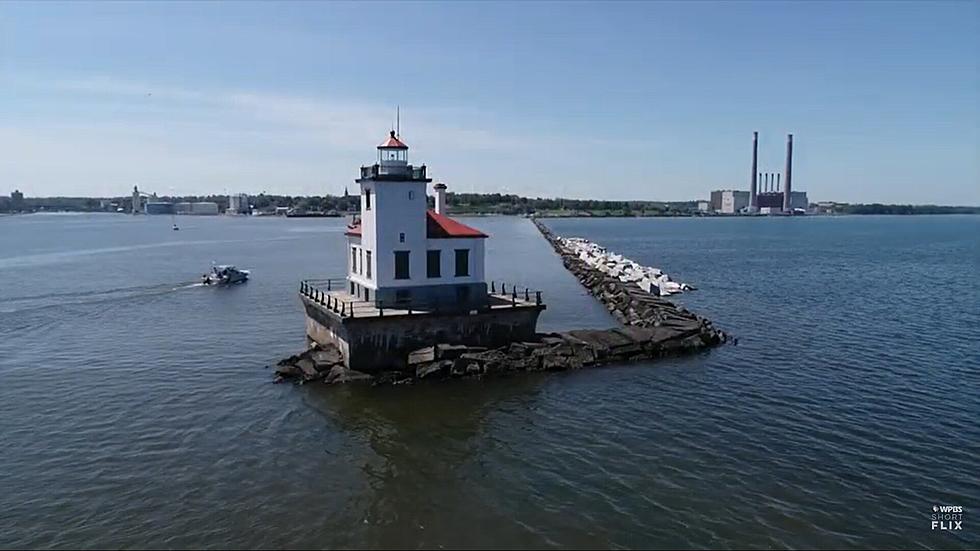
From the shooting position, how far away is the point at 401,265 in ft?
83.2

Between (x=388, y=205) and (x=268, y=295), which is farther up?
(x=388, y=205)

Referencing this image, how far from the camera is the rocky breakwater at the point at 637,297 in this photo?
30.0 metres

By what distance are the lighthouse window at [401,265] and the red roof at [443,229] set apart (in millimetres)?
1174

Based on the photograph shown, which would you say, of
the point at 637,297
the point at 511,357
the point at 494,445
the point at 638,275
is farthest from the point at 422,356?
the point at 638,275

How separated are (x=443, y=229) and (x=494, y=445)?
33.5 feet

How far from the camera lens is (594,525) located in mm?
13727

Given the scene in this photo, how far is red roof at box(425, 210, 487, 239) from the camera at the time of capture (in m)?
25.7

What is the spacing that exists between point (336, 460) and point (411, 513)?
11.4 feet

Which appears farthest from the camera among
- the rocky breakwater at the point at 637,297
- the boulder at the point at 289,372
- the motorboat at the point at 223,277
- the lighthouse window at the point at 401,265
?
the motorboat at the point at 223,277

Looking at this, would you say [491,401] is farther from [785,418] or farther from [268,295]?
[268,295]

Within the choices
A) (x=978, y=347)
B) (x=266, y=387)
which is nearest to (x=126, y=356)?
(x=266, y=387)

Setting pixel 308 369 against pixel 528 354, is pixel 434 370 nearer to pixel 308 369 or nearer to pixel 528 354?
pixel 528 354

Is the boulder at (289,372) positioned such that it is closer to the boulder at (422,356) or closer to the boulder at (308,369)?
the boulder at (308,369)

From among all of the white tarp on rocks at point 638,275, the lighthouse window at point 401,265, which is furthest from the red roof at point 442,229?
the white tarp on rocks at point 638,275
